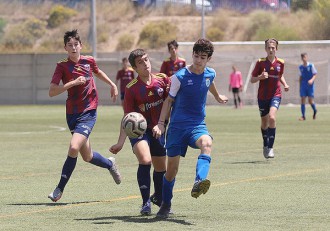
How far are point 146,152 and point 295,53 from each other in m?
39.1

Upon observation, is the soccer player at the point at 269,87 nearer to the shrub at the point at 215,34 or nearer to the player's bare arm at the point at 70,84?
the player's bare arm at the point at 70,84

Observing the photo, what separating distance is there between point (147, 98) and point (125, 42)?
57502 millimetres

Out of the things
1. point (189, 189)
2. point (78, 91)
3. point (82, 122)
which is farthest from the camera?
point (189, 189)

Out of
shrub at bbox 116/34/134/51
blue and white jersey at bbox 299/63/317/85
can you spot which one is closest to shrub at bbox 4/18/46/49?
shrub at bbox 116/34/134/51

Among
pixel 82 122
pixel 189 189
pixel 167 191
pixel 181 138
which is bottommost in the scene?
pixel 189 189

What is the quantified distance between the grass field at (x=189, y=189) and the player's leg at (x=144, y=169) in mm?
153

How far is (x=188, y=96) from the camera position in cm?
1088

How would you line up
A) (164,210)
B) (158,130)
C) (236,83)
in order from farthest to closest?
1. (236,83)
2. (164,210)
3. (158,130)

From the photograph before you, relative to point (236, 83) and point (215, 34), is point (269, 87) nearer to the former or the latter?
point (236, 83)

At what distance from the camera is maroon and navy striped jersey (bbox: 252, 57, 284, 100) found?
19328 mm

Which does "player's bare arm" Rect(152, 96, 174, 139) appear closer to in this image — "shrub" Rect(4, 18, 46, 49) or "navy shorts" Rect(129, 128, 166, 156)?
"navy shorts" Rect(129, 128, 166, 156)

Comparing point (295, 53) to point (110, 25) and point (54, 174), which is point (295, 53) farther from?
point (54, 174)

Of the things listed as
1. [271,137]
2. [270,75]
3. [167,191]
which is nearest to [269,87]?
[270,75]

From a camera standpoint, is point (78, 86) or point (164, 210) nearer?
point (164, 210)
